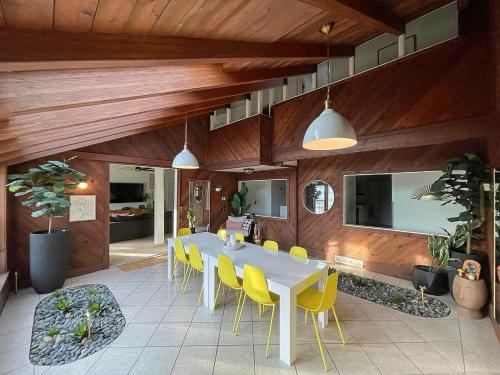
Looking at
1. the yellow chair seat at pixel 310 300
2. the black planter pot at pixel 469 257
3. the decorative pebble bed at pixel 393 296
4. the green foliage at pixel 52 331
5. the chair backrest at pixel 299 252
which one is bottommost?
the decorative pebble bed at pixel 393 296

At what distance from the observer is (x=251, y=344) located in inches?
95.3

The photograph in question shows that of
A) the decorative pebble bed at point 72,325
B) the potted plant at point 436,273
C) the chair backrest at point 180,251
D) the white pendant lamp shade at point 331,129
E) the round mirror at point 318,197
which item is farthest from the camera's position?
the round mirror at point 318,197

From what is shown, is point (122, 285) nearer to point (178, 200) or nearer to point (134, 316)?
point (134, 316)

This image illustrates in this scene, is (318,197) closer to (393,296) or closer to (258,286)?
(393,296)

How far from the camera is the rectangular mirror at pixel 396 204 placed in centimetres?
404

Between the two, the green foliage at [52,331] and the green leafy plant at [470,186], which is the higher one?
the green leafy plant at [470,186]

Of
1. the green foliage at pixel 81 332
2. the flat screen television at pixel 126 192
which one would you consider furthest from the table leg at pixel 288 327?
the flat screen television at pixel 126 192

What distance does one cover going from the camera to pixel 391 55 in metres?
3.64

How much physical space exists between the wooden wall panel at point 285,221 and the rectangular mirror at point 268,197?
0.15 metres

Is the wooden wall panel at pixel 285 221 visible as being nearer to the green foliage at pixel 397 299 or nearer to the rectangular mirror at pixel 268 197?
the rectangular mirror at pixel 268 197

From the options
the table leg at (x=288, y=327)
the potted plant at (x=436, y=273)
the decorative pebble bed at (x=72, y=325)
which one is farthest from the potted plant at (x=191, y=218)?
the potted plant at (x=436, y=273)

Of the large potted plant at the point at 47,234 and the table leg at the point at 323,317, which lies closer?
the table leg at the point at 323,317

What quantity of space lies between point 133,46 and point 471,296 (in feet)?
15.0

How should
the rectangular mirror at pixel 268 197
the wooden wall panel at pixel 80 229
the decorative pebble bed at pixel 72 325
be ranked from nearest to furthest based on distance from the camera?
the decorative pebble bed at pixel 72 325 < the wooden wall panel at pixel 80 229 < the rectangular mirror at pixel 268 197
